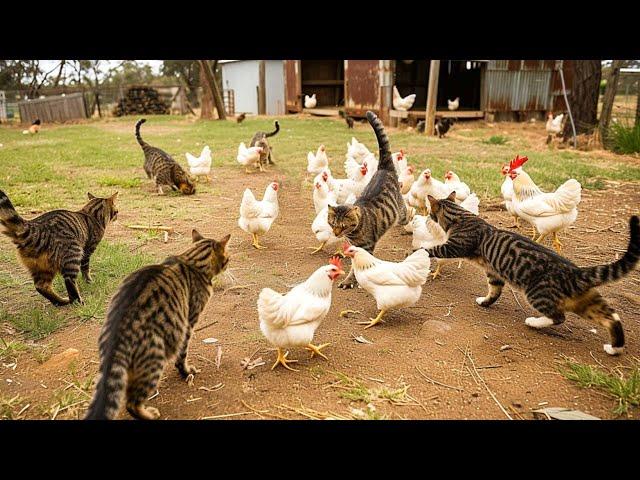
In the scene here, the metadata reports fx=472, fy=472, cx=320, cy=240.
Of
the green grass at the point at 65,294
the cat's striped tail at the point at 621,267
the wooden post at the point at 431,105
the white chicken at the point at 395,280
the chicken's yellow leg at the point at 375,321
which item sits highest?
the wooden post at the point at 431,105

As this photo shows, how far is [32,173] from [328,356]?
482cm

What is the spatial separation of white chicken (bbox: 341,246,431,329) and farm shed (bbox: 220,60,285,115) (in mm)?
15675

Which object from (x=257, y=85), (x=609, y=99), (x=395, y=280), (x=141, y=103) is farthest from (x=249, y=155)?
(x=257, y=85)

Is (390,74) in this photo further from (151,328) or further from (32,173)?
(151,328)

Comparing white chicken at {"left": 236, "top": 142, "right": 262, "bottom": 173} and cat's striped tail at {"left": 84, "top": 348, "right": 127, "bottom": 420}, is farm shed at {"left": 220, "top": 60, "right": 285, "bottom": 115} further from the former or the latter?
cat's striped tail at {"left": 84, "top": 348, "right": 127, "bottom": 420}

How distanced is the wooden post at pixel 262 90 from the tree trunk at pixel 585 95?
37.2 ft

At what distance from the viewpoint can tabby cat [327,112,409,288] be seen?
3.75 m

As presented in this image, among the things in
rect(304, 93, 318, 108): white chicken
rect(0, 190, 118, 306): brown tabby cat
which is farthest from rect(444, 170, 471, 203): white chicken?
rect(304, 93, 318, 108): white chicken

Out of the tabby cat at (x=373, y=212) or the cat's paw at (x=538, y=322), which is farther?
the tabby cat at (x=373, y=212)

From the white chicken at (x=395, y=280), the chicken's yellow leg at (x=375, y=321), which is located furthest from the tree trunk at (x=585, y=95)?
the chicken's yellow leg at (x=375, y=321)

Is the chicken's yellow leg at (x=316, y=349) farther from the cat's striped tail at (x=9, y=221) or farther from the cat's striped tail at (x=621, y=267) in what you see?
the cat's striped tail at (x=9, y=221)

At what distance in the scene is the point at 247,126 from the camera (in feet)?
43.4

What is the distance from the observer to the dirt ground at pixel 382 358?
2.25 meters
